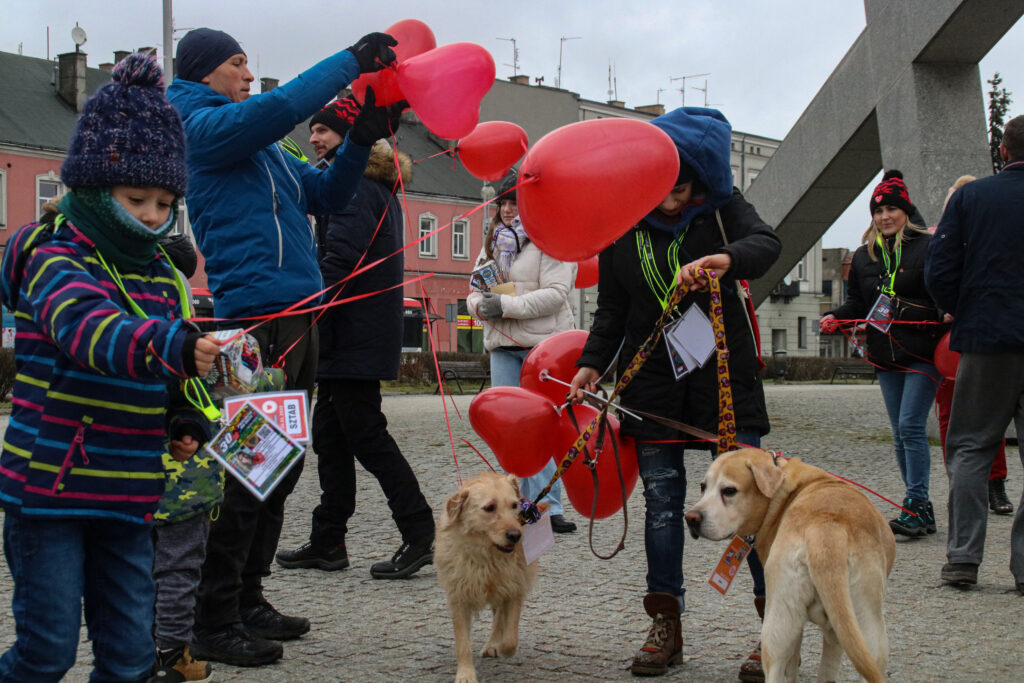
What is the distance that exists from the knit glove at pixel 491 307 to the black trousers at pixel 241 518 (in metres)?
2.39

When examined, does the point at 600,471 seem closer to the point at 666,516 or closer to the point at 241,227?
the point at 666,516

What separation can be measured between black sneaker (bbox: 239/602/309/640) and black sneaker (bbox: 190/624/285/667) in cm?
22

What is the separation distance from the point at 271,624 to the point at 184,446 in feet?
5.15

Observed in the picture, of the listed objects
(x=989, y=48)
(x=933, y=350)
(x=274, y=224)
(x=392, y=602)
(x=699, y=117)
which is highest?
(x=989, y=48)

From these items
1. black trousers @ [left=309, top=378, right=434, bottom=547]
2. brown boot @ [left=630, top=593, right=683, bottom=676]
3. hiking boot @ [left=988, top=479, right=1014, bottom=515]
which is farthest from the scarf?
hiking boot @ [left=988, top=479, right=1014, bottom=515]

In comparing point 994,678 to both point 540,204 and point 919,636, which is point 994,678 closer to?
point 919,636

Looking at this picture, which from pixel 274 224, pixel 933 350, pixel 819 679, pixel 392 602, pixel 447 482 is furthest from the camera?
pixel 447 482

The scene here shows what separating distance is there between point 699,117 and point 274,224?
1798 millimetres

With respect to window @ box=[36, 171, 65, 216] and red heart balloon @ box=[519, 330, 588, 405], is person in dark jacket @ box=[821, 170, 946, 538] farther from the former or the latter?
window @ box=[36, 171, 65, 216]

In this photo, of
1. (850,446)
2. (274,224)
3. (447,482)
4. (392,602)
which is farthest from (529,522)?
(850,446)

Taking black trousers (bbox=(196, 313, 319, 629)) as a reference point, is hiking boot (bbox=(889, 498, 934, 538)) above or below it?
below

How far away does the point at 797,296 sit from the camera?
59.6 meters

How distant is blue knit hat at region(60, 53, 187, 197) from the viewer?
9.15 feet

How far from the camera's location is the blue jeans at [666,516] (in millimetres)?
4156
